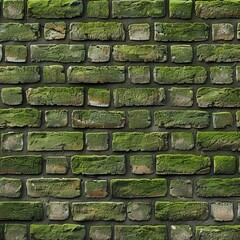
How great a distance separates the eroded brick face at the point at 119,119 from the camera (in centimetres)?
215

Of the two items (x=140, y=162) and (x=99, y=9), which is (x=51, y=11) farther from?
(x=140, y=162)

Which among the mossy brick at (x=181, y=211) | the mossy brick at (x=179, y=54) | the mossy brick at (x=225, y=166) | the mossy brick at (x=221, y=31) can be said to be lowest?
the mossy brick at (x=181, y=211)

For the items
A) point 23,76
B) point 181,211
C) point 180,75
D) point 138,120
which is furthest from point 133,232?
point 23,76

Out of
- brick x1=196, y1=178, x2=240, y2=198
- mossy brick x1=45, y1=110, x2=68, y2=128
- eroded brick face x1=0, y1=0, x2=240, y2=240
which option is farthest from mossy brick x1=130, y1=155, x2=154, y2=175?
mossy brick x1=45, y1=110, x2=68, y2=128

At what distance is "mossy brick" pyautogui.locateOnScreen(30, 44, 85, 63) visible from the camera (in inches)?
85.7

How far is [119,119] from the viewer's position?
7.11 ft

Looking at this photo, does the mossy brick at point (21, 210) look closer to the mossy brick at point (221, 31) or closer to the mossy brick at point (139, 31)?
the mossy brick at point (139, 31)

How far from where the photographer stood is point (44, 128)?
7.12 feet

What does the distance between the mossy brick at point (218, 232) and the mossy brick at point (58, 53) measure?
89cm

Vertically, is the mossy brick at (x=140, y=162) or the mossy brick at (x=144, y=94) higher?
the mossy brick at (x=144, y=94)

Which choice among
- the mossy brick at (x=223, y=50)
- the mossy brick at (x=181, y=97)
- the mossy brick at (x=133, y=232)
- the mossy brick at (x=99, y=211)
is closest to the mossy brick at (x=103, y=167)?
the mossy brick at (x=99, y=211)

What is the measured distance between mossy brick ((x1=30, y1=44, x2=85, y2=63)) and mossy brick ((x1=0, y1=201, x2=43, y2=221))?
614 mm

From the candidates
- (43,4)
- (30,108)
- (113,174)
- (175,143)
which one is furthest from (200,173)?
(43,4)

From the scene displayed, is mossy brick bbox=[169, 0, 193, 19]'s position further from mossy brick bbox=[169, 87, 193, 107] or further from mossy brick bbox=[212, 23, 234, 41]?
mossy brick bbox=[169, 87, 193, 107]
